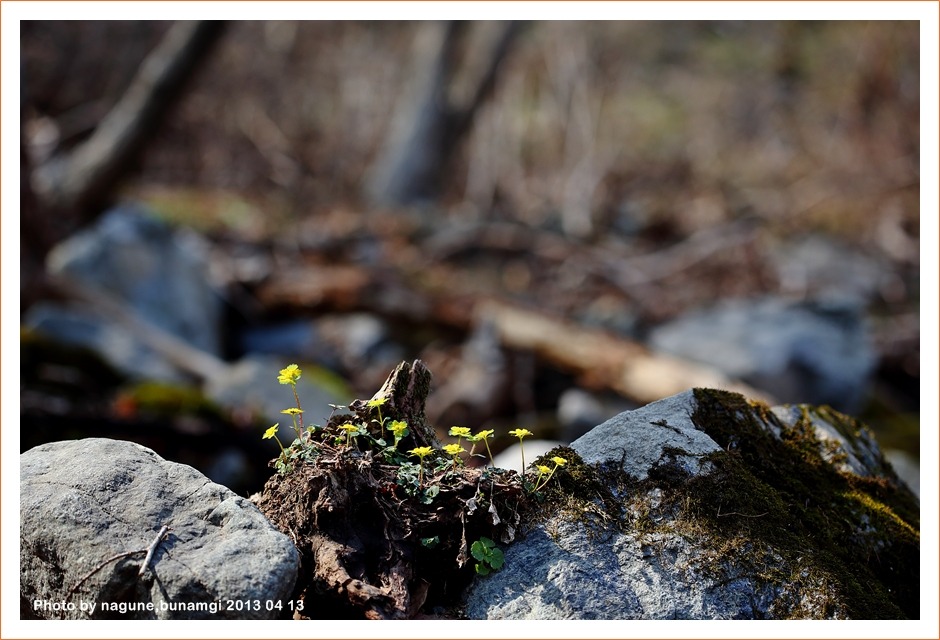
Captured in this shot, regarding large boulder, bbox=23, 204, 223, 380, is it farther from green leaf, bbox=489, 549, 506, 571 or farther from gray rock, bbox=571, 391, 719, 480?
green leaf, bbox=489, 549, 506, 571

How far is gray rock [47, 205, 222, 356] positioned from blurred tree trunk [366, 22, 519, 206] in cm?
591

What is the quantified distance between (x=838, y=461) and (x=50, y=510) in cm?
257

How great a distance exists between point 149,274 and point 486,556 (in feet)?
24.0

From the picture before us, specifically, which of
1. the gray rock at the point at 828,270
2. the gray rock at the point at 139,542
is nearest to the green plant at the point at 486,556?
the gray rock at the point at 139,542

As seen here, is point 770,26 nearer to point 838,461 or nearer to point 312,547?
point 838,461

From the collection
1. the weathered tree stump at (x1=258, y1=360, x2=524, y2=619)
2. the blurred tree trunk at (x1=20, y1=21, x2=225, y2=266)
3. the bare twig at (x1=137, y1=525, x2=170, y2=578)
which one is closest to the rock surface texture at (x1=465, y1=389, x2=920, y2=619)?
the weathered tree stump at (x1=258, y1=360, x2=524, y2=619)

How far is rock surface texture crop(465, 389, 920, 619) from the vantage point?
2.19m

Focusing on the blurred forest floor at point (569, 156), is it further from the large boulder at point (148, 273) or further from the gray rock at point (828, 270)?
the large boulder at point (148, 273)

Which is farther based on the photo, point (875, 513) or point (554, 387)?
point (554, 387)

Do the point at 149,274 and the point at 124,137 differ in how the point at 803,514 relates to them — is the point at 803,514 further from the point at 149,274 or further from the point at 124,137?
the point at 124,137

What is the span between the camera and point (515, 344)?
7914mm

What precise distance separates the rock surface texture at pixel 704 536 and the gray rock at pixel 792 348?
189 inches

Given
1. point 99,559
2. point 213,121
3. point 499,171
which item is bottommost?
point 99,559

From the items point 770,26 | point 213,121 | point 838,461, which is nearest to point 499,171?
point 213,121
